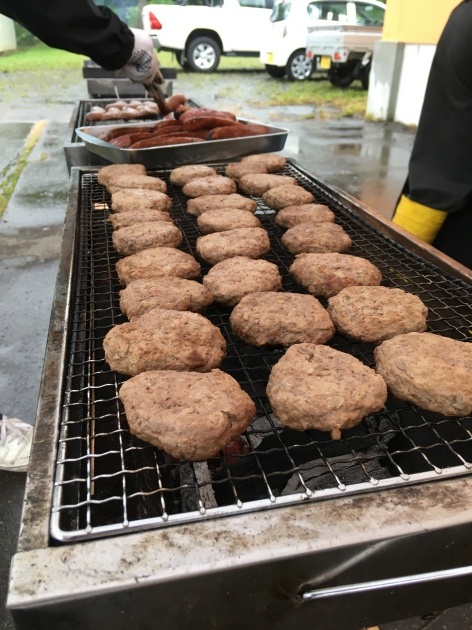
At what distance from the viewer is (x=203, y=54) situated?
18172mm

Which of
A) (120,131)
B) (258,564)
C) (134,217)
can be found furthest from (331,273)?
(120,131)

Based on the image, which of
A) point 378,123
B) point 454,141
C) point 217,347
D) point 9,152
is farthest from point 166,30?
point 217,347

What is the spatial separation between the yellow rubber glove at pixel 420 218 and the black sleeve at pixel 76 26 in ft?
7.72

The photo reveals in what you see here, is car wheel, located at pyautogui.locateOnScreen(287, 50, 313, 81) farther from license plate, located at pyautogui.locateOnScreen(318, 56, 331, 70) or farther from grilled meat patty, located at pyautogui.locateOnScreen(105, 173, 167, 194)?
grilled meat patty, located at pyautogui.locateOnScreen(105, 173, 167, 194)

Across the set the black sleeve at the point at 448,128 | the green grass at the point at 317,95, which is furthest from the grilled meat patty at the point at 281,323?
the green grass at the point at 317,95

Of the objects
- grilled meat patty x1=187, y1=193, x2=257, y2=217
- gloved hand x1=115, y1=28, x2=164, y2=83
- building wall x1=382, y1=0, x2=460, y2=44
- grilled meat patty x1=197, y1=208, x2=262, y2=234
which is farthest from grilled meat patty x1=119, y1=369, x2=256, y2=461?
building wall x1=382, y1=0, x2=460, y2=44

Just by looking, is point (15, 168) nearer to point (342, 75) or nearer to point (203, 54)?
point (342, 75)

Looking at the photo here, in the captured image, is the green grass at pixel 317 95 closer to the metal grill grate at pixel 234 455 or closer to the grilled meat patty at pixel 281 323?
the metal grill grate at pixel 234 455

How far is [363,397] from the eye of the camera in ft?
4.95

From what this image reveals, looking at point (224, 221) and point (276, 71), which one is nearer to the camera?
point (224, 221)

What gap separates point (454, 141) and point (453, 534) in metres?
2.40

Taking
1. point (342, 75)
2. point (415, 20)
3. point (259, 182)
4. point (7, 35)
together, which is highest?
point (7, 35)

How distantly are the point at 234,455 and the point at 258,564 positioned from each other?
0.38 m

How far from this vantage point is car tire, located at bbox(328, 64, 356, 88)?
15.7m
